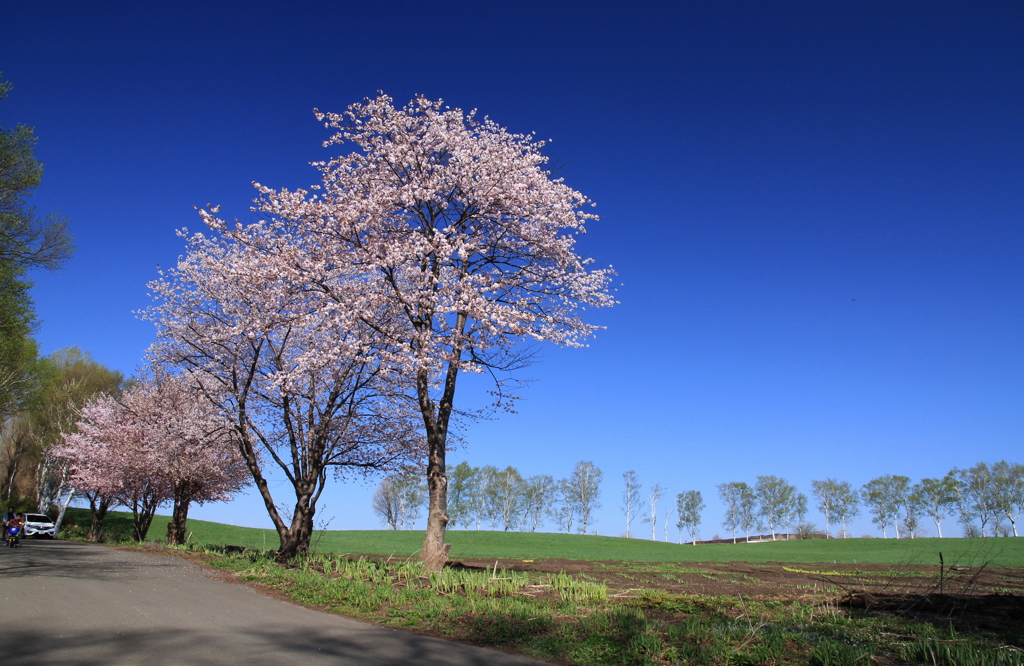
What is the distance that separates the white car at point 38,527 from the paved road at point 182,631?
2661cm

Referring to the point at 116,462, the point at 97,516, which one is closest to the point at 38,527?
the point at 97,516

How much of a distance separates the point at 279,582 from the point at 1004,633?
10808 millimetres

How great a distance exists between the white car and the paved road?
87.3 ft

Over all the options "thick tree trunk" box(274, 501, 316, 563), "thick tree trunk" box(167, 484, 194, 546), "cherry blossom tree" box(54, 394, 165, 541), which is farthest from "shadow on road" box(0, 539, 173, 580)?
"thick tree trunk" box(167, 484, 194, 546)

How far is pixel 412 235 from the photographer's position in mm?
13031

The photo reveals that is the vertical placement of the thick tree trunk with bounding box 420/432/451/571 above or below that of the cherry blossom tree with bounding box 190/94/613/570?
below

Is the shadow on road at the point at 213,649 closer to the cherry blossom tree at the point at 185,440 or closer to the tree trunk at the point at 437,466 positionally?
the tree trunk at the point at 437,466

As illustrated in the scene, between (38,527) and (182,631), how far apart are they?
32912 millimetres

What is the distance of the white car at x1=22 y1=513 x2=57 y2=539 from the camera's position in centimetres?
3072

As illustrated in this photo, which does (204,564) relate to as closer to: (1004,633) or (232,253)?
(232,253)

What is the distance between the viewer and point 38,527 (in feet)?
102

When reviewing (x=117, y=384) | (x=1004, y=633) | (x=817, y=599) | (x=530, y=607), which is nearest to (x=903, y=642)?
(x=1004, y=633)

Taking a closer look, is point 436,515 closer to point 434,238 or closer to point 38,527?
point 434,238

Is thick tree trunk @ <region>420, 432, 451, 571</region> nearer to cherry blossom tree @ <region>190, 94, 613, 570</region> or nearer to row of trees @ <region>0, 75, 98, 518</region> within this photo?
cherry blossom tree @ <region>190, 94, 613, 570</region>
